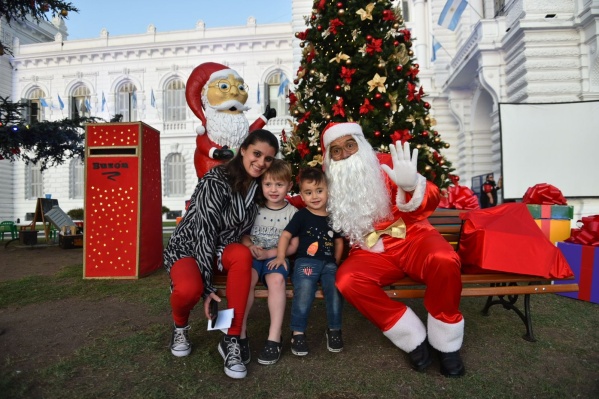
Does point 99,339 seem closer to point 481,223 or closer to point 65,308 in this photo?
point 65,308

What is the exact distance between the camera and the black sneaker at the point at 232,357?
2.02 meters

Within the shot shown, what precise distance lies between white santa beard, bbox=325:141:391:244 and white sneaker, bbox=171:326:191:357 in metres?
1.14

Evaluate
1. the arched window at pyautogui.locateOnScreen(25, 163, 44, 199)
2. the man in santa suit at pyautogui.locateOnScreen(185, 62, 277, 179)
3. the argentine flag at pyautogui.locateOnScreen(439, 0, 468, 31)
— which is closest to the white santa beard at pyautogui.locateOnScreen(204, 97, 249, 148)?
the man in santa suit at pyautogui.locateOnScreen(185, 62, 277, 179)

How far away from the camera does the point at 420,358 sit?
212 centimetres

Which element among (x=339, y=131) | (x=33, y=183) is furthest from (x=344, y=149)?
(x=33, y=183)

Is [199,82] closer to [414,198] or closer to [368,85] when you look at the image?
[368,85]

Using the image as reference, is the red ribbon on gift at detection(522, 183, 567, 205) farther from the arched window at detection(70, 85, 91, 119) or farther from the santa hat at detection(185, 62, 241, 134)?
the arched window at detection(70, 85, 91, 119)

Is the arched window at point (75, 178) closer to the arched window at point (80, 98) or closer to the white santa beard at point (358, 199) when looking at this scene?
the arched window at point (80, 98)

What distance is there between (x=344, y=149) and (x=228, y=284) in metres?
1.23

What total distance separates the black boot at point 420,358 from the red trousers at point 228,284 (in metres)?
0.98

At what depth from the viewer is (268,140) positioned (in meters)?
2.53

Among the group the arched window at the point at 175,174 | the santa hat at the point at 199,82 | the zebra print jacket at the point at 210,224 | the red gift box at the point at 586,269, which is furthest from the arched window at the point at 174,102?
the red gift box at the point at 586,269

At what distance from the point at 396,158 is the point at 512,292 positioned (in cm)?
111

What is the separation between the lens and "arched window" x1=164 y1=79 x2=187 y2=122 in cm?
2198
